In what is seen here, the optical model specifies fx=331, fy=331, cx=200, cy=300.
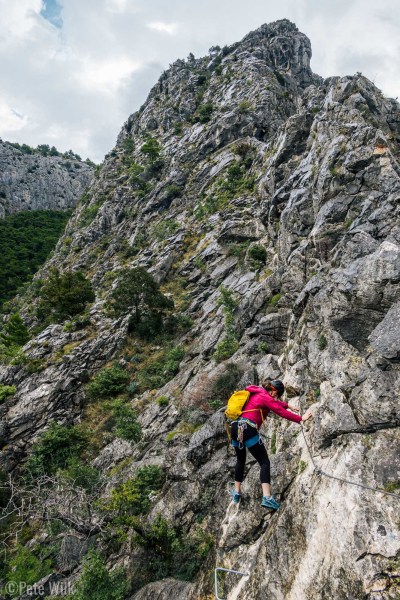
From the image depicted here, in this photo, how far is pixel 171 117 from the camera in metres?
67.1

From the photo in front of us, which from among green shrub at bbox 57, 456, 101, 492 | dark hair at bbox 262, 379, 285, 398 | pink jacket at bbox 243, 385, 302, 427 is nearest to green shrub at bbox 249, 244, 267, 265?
green shrub at bbox 57, 456, 101, 492

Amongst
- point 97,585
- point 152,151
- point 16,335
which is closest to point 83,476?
point 97,585

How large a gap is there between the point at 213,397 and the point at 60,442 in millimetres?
9641

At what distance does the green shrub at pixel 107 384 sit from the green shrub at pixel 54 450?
3332 mm

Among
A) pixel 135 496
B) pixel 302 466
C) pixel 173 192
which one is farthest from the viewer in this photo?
pixel 173 192

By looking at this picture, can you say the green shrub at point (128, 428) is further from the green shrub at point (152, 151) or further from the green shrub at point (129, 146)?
the green shrub at point (129, 146)

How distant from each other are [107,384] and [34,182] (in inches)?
4640

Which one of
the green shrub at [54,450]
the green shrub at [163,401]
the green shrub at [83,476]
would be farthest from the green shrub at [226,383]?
the green shrub at [54,450]

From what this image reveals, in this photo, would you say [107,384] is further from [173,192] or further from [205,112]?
[205,112]

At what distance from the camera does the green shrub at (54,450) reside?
17.9 metres

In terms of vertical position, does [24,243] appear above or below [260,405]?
above

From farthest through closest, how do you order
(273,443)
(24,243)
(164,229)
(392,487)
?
1. (24,243)
2. (164,229)
3. (273,443)
4. (392,487)

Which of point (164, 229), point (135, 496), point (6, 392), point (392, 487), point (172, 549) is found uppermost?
point (164, 229)

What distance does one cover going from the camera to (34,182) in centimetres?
11688
